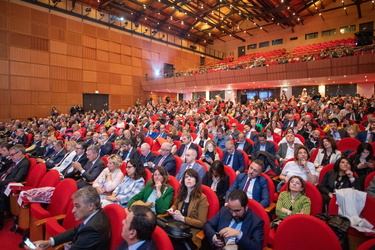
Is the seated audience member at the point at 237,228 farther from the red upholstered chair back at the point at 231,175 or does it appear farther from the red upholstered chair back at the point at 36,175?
the red upholstered chair back at the point at 36,175

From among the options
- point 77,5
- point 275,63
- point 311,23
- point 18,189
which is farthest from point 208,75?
point 18,189

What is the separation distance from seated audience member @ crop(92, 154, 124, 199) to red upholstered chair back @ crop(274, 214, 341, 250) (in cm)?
183

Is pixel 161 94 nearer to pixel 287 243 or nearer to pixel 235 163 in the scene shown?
pixel 235 163

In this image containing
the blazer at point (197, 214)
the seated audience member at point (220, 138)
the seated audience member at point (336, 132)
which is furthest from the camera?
the seated audience member at point (220, 138)

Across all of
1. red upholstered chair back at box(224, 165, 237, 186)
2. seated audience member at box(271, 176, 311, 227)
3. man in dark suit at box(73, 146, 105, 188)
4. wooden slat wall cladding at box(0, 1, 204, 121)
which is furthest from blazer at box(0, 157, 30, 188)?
wooden slat wall cladding at box(0, 1, 204, 121)

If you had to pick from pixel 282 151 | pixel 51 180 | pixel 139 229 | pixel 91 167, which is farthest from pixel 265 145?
pixel 51 180

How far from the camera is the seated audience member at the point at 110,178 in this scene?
2582mm

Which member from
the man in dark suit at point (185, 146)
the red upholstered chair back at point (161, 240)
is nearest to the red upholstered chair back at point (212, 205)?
the red upholstered chair back at point (161, 240)

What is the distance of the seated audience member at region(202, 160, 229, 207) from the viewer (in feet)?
Answer: 7.88

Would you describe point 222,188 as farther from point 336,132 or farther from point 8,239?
point 336,132

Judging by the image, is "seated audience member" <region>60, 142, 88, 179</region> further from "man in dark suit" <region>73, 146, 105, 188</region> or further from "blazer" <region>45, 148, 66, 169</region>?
"blazer" <region>45, 148, 66, 169</region>

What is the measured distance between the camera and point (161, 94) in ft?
57.8

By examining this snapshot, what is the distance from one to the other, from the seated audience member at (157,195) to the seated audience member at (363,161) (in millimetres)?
2089

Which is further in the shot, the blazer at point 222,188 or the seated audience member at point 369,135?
the seated audience member at point 369,135
